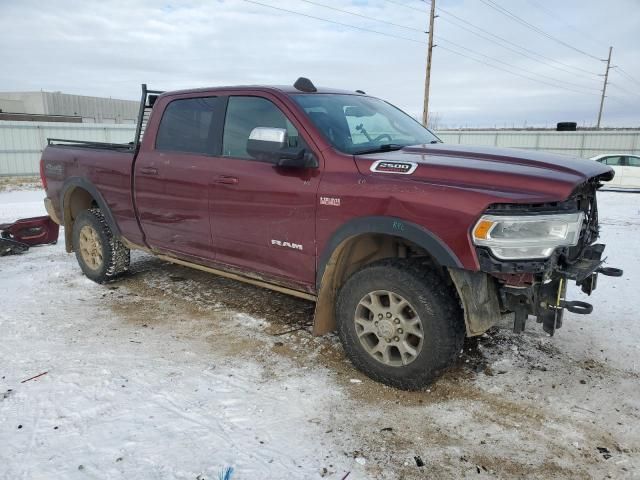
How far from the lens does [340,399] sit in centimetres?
302

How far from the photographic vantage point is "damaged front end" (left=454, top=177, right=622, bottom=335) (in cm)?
257

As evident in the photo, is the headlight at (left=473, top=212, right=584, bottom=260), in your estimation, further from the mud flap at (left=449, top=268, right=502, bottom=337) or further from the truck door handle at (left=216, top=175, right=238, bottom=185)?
the truck door handle at (left=216, top=175, right=238, bottom=185)

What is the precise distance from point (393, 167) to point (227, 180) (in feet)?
4.63

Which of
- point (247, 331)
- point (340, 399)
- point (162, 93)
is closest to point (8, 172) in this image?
point (162, 93)

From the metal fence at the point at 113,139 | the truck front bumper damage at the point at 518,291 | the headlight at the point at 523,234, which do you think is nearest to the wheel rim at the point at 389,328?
the truck front bumper damage at the point at 518,291

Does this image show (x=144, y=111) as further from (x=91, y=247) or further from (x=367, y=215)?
(x=367, y=215)

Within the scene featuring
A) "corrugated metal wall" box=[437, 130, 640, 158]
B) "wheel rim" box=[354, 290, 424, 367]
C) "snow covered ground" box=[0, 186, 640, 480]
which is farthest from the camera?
"corrugated metal wall" box=[437, 130, 640, 158]

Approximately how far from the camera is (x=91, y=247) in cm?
534

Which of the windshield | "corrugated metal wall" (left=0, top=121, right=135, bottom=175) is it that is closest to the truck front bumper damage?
the windshield

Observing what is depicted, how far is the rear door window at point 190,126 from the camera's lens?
158 inches

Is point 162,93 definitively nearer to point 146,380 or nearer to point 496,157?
point 146,380

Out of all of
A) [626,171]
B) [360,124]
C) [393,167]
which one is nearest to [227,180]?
[360,124]

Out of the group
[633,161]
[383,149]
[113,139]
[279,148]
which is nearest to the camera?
[279,148]

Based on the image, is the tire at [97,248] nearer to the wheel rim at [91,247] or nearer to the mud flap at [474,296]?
the wheel rim at [91,247]
